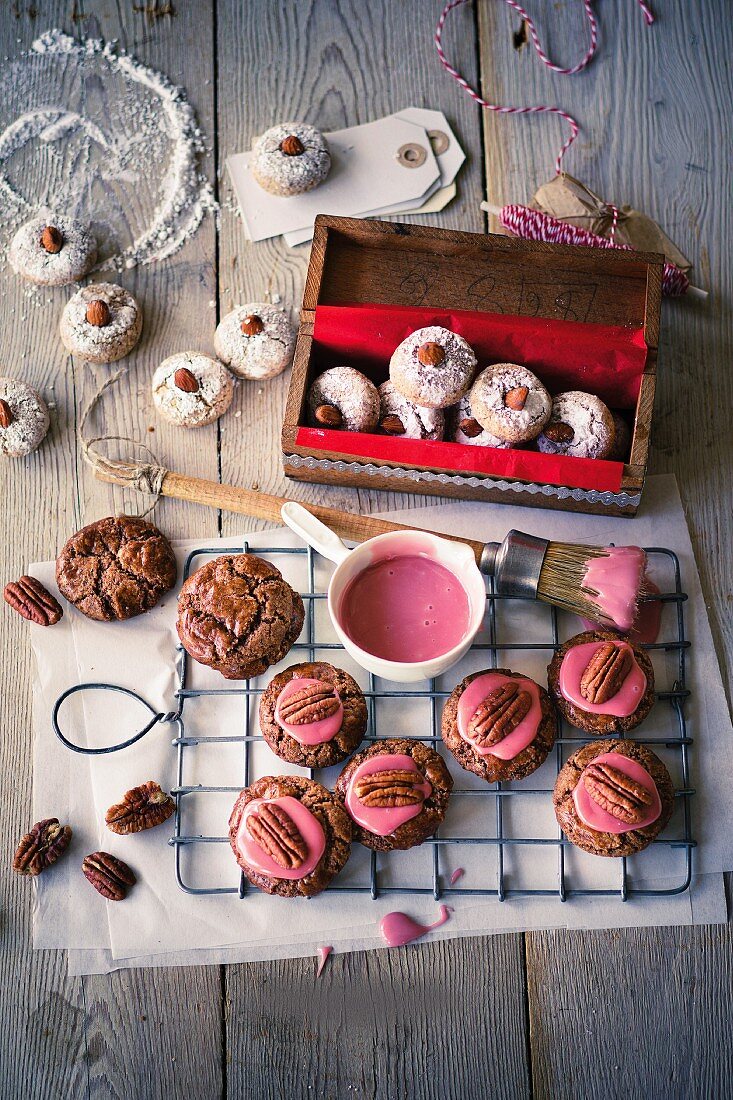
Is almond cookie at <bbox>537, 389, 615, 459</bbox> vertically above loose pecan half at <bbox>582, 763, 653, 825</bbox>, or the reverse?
almond cookie at <bbox>537, 389, 615, 459</bbox>

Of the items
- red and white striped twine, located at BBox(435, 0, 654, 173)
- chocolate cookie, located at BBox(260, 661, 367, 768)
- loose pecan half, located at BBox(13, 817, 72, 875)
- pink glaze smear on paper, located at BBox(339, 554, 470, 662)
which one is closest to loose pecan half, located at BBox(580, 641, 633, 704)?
pink glaze smear on paper, located at BBox(339, 554, 470, 662)

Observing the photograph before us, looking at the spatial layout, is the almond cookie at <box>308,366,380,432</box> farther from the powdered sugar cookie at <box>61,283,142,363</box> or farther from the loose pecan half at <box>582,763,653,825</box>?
the loose pecan half at <box>582,763,653,825</box>

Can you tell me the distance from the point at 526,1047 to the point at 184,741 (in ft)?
2.44

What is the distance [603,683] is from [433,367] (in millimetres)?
568

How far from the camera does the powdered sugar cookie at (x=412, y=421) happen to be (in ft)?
4.80

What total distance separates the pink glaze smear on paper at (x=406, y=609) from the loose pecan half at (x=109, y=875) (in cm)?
54

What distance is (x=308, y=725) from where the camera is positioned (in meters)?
1.36

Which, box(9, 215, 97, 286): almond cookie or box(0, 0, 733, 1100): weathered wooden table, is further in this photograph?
box(9, 215, 97, 286): almond cookie

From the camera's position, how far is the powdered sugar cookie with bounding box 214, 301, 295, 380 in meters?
1.57

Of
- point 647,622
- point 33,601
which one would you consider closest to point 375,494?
point 647,622

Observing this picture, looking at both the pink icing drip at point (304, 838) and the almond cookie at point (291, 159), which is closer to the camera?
the pink icing drip at point (304, 838)

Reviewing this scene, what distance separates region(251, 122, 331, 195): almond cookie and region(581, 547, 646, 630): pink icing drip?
2.90 feet

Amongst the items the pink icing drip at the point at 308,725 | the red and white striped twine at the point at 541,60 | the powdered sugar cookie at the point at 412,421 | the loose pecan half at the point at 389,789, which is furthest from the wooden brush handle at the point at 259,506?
the red and white striped twine at the point at 541,60

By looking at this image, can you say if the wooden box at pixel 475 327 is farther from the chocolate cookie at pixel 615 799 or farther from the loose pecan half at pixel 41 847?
the loose pecan half at pixel 41 847
